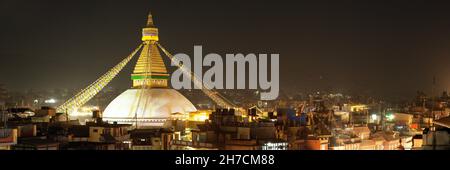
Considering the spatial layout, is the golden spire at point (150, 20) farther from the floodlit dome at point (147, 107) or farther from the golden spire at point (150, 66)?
the floodlit dome at point (147, 107)

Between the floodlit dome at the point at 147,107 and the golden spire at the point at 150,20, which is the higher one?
the golden spire at the point at 150,20

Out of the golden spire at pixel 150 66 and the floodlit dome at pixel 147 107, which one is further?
the golden spire at pixel 150 66

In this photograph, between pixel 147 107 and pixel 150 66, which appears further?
pixel 150 66

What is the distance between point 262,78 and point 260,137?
11223 mm

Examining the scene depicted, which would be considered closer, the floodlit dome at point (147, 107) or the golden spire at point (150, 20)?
the floodlit dome at point (147, 107)

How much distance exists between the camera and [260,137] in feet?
75.6

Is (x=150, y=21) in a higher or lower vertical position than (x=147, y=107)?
higher

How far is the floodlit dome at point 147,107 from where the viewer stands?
→ 3036 centimetres

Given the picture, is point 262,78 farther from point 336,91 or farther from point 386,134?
point 336,91

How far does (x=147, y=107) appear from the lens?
3086 centimetres

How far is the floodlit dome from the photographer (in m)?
30.4

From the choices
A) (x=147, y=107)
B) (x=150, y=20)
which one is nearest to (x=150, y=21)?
(x=150, y=20)

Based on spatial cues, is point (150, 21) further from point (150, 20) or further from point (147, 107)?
point (147, 107)
